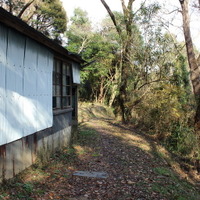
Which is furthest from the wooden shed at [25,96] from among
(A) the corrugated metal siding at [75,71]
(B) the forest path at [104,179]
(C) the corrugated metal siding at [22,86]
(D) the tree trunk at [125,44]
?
(D) the tree trunk at [125,44]

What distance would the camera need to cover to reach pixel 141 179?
6.31 metres

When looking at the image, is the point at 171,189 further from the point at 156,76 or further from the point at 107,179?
the point at 156,76

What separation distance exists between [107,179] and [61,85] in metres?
4.01

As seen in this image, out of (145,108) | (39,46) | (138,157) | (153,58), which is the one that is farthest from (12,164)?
(153,58)

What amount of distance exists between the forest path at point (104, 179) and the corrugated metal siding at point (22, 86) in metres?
1.16

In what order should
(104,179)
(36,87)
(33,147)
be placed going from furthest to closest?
(33,147) → (36,87) → (104,179)

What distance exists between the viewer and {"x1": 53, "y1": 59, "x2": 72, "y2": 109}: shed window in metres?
8.25

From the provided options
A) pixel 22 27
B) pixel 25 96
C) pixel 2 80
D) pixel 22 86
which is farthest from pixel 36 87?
pixel 22 27

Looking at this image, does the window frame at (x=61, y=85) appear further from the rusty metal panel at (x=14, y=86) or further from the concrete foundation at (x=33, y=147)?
the rusty metal panel at (x=14, y=86)

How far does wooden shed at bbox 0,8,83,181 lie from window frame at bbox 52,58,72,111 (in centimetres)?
4

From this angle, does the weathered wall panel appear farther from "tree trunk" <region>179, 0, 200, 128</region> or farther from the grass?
"tree trunk" <region>179, 0, 200, 128</region>

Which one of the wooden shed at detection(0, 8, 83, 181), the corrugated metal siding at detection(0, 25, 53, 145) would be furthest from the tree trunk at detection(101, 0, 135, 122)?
the corrugated metal siding at detection(0, 25, 53, 145)

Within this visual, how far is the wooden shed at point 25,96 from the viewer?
16.1 ft

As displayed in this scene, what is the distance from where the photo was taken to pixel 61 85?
873 cm
